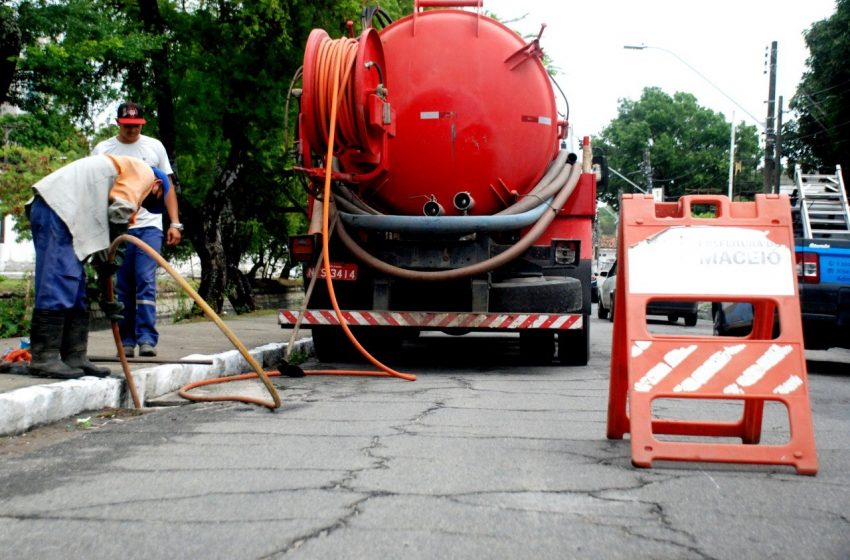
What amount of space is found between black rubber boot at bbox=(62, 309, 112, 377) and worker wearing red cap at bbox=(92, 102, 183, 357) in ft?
4.50

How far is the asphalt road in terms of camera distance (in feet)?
11.2

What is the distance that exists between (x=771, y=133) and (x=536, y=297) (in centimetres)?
2052

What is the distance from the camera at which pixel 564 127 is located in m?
10.2

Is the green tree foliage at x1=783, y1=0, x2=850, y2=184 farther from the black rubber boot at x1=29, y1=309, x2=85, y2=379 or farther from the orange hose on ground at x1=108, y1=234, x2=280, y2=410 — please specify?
the black rubber boot at x1=29, y1=309, x2=85, y2=379

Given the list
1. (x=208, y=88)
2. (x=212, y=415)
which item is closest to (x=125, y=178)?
(x=212, y=415)

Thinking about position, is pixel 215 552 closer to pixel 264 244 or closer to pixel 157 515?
pixel 157 515

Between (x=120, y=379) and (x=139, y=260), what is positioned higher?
(x=139, y=260)

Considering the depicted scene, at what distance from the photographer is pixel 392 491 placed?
4.16m

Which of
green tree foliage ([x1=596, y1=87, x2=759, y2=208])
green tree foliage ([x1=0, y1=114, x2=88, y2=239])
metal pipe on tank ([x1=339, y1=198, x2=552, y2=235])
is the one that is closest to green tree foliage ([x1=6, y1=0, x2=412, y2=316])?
green tree foliage ([x1=0, y1=114, x2=88, y2=239])

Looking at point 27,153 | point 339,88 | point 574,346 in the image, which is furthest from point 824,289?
point 27,153

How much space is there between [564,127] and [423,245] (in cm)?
198

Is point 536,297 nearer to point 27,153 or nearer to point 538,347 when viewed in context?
point 538,347

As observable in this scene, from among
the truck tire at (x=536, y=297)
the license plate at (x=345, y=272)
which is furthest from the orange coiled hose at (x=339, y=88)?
the truck tire at (x=536, y=297)

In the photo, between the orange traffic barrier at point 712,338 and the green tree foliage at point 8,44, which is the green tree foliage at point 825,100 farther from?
the orange traffic barrier at point 712,338
